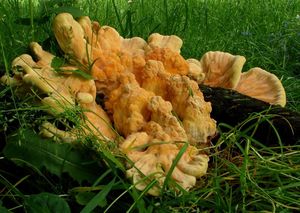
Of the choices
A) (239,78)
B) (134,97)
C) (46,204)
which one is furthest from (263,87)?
(46,204)

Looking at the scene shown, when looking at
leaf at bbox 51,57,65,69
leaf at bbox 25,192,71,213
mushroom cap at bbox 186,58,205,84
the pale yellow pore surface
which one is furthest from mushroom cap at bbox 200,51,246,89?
leaf at bbox 25,192,71,213

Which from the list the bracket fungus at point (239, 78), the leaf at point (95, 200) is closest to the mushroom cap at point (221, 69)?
the bracket fungus at point (239, 78)

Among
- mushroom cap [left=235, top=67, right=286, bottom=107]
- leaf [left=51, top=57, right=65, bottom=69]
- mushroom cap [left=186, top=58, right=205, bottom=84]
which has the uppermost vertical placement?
leaf [left=51, top=57, right=65, bottom=69]

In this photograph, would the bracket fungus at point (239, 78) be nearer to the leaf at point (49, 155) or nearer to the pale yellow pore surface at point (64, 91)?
the pale yellow pore surface at point (64, 91)

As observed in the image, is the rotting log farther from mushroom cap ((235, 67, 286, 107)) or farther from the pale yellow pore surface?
the pale yellow pore surface

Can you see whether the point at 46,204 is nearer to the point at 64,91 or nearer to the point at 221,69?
the point at 64,91

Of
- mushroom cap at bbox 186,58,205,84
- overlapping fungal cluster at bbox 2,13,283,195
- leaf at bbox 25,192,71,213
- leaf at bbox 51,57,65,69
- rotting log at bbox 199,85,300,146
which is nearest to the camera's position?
leaf at bbox 25,192,71,213
